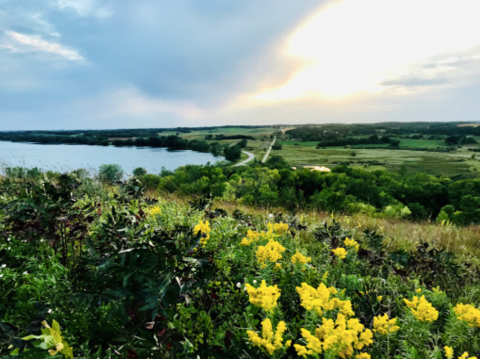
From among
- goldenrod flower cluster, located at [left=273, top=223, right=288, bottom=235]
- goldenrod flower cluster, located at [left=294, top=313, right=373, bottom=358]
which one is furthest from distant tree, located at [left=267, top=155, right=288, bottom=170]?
goldenrod flower cluster, located at [left=294, top=313, right=373, bottom=358]

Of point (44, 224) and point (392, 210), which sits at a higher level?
point (44, 224)

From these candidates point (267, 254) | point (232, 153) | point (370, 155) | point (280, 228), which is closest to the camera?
point (267, 254)

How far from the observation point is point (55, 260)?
239 centimetres

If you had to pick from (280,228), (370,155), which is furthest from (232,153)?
(280,228)

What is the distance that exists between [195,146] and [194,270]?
22.0 metres

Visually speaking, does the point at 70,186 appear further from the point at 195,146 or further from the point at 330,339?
the point at 195,146

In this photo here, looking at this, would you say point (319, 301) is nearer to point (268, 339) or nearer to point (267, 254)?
point (268, 339)

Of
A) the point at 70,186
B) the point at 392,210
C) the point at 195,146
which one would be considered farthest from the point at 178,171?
the point at 70,186

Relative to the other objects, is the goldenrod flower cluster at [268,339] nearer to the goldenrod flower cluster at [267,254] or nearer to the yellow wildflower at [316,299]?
the yellow wildflower at [316,299]

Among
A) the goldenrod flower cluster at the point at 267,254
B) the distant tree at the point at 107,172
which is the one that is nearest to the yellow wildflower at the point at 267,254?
the goldenrod flower cluster at the point at 267,254

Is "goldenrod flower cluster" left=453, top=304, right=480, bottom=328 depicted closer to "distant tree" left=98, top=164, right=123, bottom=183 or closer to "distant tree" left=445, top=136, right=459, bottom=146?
"distant tree" left=98, top=164, right=123, bottom=183

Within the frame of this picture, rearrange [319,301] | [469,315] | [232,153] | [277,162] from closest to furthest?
[319,301] < [469,315] < [277,162] < [232,153]

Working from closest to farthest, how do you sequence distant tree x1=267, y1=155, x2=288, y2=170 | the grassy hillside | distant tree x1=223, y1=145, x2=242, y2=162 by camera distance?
the grassy hillside < distant tree x1=267, y1=155, x2=288, y2=170 < distant tree x1=223, y1=145, x2=242, y2=162

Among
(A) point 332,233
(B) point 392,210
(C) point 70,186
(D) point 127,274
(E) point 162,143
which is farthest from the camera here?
(E) point 162,143
